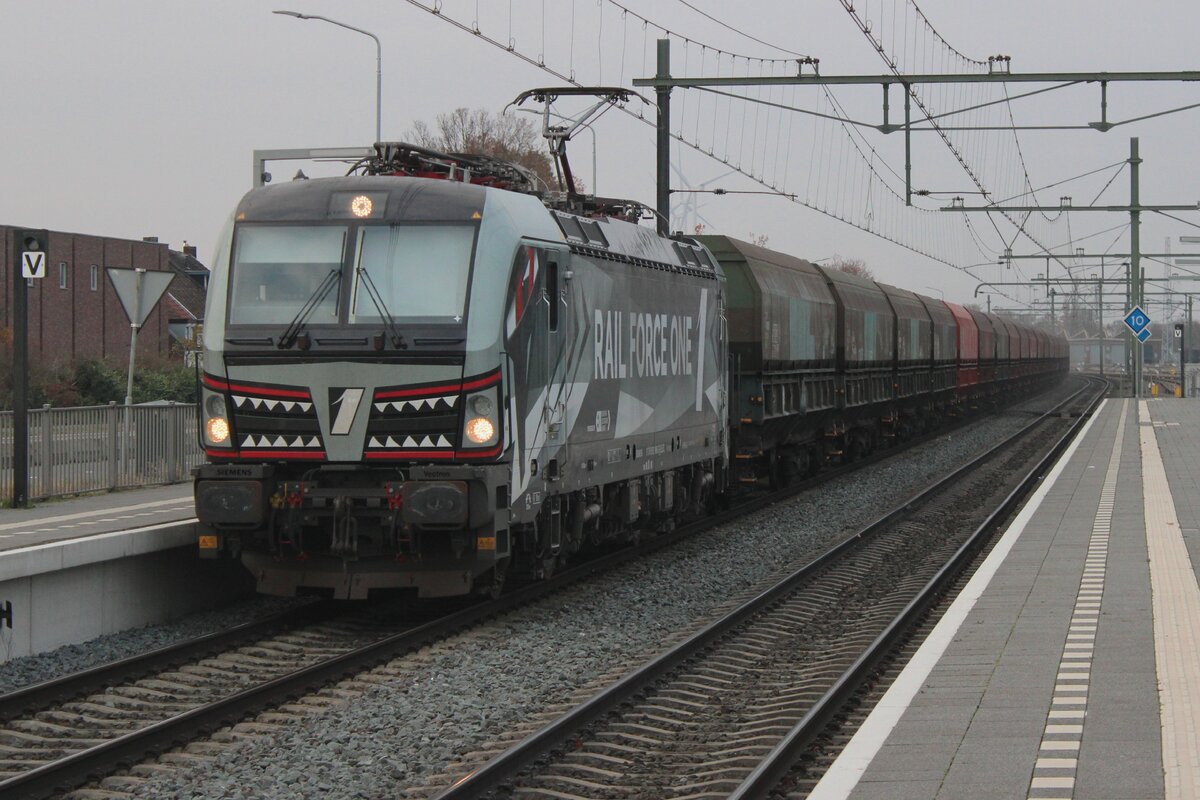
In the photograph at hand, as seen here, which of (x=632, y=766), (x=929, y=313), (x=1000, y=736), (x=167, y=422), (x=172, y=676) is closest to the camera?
(x=1000, y=736)

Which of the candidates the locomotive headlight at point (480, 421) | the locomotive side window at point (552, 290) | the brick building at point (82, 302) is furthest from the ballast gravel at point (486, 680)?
the brick building at point (82, 302)

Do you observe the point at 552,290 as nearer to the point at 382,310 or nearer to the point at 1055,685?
the point at 382,310

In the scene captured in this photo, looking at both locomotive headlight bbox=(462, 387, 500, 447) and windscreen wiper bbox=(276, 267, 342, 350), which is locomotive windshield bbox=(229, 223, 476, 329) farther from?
locomotive headlight bbox=(462, 387, 500, 447)

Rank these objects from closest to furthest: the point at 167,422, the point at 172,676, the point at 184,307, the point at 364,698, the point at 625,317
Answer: the point at 364,698
the point at 172,676
the point at 625,317
the point at 167,422
the point at 184,307

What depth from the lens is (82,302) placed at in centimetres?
5669

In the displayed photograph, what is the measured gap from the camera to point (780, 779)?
303 inches

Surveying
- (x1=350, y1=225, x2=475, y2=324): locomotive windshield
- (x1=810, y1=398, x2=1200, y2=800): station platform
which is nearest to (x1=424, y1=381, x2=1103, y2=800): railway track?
(x1=810, y1=398, x2=1200, y2=800): station platform

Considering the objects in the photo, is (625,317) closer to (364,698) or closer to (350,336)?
(350,336)

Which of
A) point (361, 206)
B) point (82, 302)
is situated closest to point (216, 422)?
point (361, 206)

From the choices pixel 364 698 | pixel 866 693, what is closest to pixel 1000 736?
pixel 866 693

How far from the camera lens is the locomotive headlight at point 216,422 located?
11688mm

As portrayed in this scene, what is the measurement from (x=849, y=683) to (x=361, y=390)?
4.11 metres

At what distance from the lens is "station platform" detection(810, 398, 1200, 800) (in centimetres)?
660

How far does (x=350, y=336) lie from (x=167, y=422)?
796 centimetres
